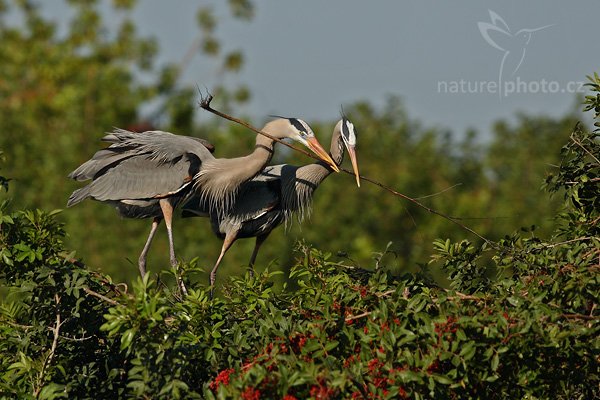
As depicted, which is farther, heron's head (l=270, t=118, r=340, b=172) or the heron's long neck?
the heron's long neck

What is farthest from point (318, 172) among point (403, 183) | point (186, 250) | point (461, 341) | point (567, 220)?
point (403, 183)

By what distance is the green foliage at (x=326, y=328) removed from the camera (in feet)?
14.5

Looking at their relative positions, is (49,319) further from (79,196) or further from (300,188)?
(300,188)

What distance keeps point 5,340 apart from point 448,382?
2.33m

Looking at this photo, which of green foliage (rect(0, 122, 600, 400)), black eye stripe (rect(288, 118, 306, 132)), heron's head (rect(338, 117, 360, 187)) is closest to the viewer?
green foliage (rect(0, 122, 600, 400))

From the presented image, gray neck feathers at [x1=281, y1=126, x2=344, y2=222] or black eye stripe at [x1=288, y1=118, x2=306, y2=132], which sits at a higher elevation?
black eye stripe at [x1=288, y1=118, x2=306, y2=132]

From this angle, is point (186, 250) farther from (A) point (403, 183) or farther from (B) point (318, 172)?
(B) point (318, 172)

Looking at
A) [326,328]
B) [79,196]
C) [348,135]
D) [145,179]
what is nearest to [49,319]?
[326,328]

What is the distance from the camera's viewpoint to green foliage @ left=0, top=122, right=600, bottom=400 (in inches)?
174

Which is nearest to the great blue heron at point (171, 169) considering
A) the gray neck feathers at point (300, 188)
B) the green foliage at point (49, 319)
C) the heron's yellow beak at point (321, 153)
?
the heron's yellow beak at point (321, 153)

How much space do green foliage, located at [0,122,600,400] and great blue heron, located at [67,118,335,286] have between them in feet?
7.36

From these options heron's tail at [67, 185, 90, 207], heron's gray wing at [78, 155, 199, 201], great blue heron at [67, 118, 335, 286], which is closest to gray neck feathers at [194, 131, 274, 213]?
great blue heron at [67, 118, 335, 286]

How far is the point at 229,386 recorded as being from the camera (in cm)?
425

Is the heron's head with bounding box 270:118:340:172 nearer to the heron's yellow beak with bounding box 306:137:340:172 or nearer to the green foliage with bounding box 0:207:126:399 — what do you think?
the heron's yellow beak with bounding box 306:137:340:172
